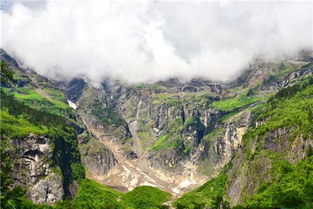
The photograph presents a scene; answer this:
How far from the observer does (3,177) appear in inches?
2483

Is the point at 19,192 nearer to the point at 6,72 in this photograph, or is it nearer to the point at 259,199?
the point at 6,72

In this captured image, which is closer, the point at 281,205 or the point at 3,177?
the point at 3,177

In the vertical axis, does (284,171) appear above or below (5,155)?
above

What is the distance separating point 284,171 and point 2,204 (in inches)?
5658

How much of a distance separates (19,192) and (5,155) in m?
7.05

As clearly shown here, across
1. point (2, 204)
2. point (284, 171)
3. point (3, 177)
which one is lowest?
point (2, 204)

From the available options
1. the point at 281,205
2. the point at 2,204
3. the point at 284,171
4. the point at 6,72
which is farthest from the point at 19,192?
the point at 284,171

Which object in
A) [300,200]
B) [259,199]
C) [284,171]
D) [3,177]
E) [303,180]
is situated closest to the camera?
[3,177]

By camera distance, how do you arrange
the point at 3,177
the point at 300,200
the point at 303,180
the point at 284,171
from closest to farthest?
the point at 3,177, the point at 300,200, the point at 303,180, the point at 284,171

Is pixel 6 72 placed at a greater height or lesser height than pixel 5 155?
greater

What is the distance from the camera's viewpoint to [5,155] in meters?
63.7

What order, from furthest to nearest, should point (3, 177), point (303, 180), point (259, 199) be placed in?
1. point (259, 199)
2. point (303, 180)
3. point (3, 177)

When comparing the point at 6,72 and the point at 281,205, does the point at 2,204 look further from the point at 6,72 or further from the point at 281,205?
the point at 281,205

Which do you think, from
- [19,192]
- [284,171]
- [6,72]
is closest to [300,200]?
[19,192]
